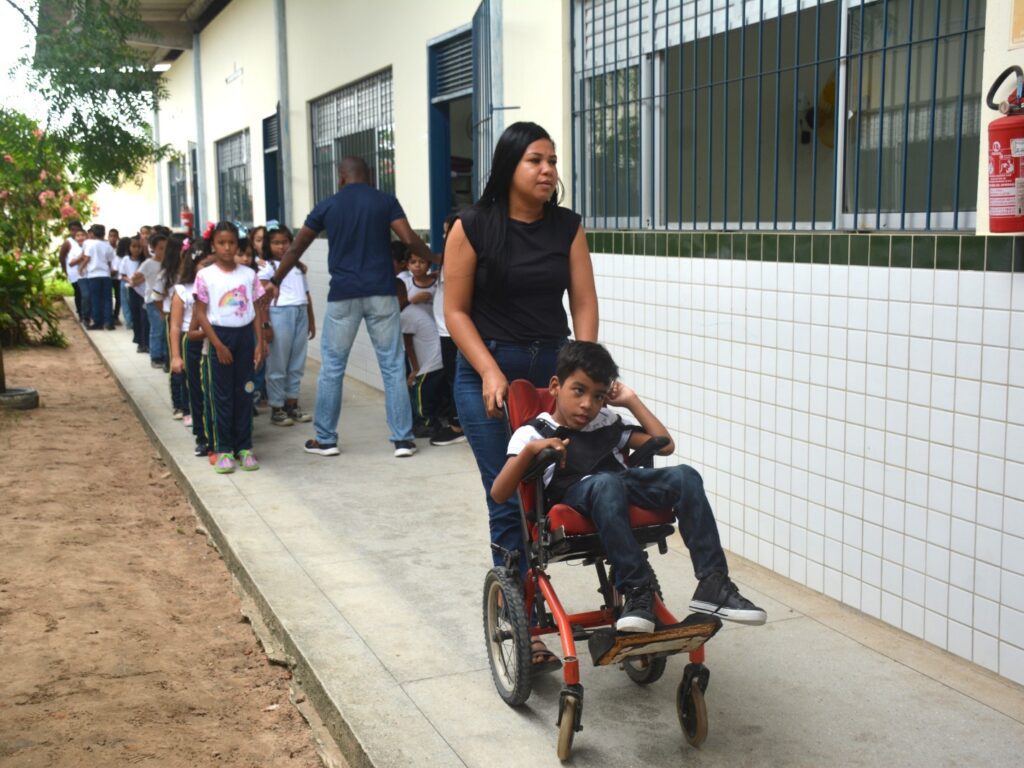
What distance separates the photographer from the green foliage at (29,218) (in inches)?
396

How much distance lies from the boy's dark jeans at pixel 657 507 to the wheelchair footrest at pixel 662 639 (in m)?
0.14

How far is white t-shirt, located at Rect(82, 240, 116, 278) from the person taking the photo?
17.8 meters

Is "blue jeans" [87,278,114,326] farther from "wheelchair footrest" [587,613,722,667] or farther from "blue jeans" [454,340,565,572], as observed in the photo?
"wheelchair footrest" [587,613,722,667]

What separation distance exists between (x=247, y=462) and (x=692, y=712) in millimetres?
4719

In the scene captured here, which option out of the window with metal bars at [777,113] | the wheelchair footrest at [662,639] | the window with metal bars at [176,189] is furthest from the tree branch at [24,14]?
the window with metal bars at [176,189]

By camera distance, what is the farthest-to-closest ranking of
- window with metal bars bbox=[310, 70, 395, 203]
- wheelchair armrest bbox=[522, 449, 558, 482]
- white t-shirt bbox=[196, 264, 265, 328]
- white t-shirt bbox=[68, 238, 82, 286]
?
white t-shirt bbox=[68, 238, 82, 286], window with metal bars bbox=[310, 70, 395, 203], white t-shirt bbox=[196, 264, 265, 328], wheelchair armrest bbox=[522, 449, 558, 482]

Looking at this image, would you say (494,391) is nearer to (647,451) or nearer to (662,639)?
(647,451)

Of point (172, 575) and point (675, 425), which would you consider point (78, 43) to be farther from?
point (675, 425)

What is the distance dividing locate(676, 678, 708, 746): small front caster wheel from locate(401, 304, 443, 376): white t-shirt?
511cm

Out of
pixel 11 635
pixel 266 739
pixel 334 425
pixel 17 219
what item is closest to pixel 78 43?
pixel 334 425

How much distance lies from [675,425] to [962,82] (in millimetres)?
2339

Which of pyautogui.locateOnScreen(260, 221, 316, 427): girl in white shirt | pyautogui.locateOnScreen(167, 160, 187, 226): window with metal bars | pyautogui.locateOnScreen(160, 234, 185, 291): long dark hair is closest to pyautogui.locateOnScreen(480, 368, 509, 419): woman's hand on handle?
pyautogui.locateOnScreen(260, 221, 316, 427): girl in white shirt

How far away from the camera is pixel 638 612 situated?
329cm

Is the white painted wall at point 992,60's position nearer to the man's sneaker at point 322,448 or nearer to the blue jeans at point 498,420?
the blue jeans at point 498,420
